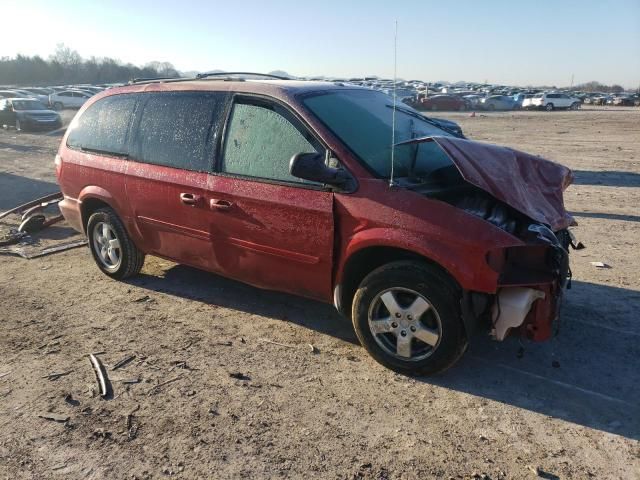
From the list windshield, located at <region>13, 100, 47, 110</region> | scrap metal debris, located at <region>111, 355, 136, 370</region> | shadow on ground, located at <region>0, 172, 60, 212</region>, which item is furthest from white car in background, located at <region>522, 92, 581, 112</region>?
scrap metal debris, located at <region>111, 355, 136, 370</region>

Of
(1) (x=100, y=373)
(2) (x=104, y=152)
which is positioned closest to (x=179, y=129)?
(2) (x=104, y=152)

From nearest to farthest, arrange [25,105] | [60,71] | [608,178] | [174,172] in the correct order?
[174,172] → [608,178] → [25,105] → [60,71]

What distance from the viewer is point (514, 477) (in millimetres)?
2545

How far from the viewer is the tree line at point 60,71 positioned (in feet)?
257

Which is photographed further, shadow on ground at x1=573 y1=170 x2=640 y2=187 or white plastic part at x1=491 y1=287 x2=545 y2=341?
shadow on ground at x1=573 y1=170 x2=640 y2=187

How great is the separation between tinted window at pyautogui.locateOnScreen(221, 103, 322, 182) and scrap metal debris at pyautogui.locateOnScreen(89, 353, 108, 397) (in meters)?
1.68

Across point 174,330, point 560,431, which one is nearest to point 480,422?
point 560,431

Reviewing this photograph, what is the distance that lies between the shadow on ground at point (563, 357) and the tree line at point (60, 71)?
73086mm

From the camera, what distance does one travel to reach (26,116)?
22.8m

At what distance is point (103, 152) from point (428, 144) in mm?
3046

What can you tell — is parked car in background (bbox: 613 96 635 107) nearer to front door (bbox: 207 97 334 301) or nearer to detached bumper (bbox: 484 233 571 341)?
detached bumper (bbox: 484 233 571 341)

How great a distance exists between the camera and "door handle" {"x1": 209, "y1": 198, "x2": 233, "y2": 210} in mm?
3967

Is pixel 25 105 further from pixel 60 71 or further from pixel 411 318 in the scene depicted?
pixel 60 71

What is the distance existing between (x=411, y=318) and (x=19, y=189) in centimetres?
976
